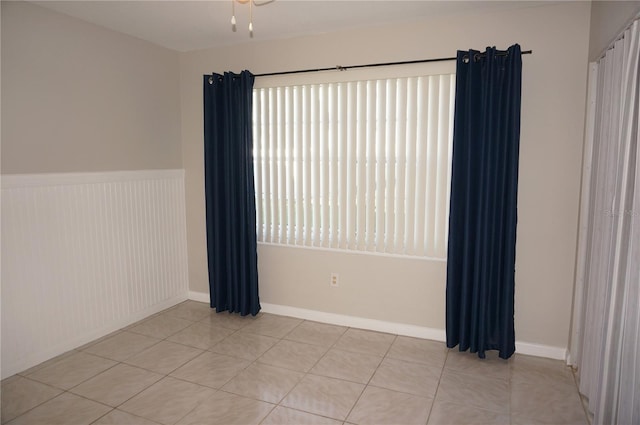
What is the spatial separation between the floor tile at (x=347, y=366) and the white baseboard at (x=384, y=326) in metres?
0.46

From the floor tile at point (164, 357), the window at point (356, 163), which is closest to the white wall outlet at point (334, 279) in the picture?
the window at point (356, 163)

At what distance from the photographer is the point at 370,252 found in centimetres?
358

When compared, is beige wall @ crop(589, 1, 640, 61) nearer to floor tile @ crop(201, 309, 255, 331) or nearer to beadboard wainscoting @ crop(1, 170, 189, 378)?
floor tile @ crop(201, 309, 255, 331)

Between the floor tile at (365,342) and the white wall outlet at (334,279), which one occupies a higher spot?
the white wall outlet at (334,279)

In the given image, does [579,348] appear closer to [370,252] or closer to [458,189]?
[458,189]

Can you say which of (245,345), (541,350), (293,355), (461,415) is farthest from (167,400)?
(541,350)

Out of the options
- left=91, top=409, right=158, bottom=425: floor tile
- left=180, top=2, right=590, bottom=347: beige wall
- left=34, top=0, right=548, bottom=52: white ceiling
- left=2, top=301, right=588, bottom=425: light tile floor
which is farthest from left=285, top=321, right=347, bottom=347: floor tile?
left=34, top=0, right=548, bottom=52: white ceiling

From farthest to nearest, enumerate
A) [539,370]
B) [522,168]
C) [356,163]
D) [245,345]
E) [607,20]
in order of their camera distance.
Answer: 1. [356,163]
2. [245,345]
3. [522,168]
4. [539,370]
5. [607,20]

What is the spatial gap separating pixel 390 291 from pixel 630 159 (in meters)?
2.05

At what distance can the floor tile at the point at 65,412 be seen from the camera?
238 centimetres

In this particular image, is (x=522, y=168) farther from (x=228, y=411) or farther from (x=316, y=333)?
(x=228, y=411)

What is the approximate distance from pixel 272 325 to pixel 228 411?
1.30m

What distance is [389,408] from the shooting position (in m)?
2.50

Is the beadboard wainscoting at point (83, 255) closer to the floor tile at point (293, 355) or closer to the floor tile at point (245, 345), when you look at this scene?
the floor tile at point (245, 345)
